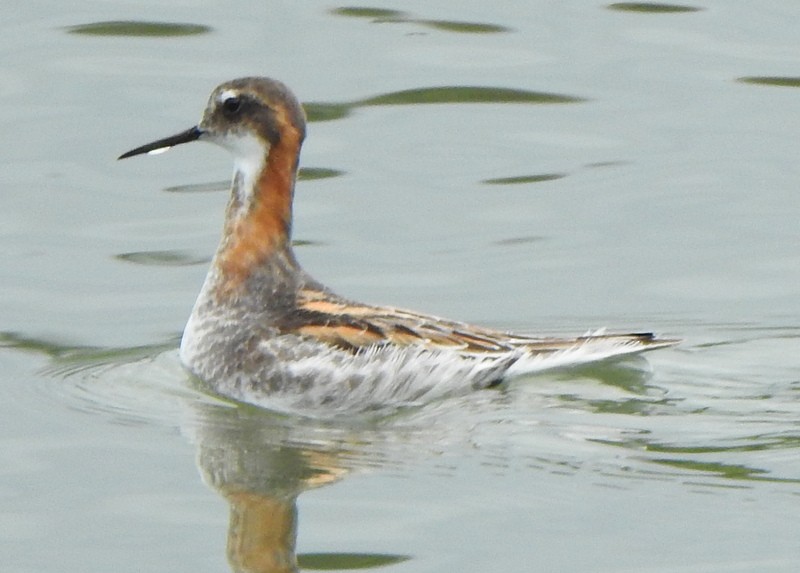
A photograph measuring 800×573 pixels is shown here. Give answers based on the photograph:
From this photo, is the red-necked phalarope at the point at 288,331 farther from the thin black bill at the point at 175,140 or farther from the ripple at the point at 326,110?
the ripple at the point at 326,110

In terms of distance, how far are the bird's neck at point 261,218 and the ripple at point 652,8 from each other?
7.08 m

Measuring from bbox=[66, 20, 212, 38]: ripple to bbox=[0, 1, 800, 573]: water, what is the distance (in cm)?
3

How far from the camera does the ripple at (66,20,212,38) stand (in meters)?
17.4

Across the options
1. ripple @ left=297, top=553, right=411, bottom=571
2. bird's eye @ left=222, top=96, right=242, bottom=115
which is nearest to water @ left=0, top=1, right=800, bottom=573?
ripple @ left=297, top=553, right=411, bottom=571

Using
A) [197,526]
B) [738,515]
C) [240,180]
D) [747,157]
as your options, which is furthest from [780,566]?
[747,157]

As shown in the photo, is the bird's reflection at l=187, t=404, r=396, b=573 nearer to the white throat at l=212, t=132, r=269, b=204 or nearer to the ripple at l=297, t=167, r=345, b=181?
the white throat at l=212, t=132, r=269, b=204

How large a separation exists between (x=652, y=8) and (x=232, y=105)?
752 centimetres

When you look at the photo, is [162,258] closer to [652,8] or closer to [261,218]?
[261,218]

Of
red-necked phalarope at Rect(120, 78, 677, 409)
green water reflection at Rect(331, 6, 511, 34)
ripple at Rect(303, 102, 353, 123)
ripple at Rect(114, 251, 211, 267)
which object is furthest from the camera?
green water reflection at Rect(331, 6, 511, 34)

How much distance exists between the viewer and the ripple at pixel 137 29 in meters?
17.4

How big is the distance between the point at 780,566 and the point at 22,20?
10824mm

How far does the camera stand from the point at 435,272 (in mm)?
13422

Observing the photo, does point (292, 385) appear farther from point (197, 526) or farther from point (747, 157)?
point (747, 157)

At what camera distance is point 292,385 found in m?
10.9
